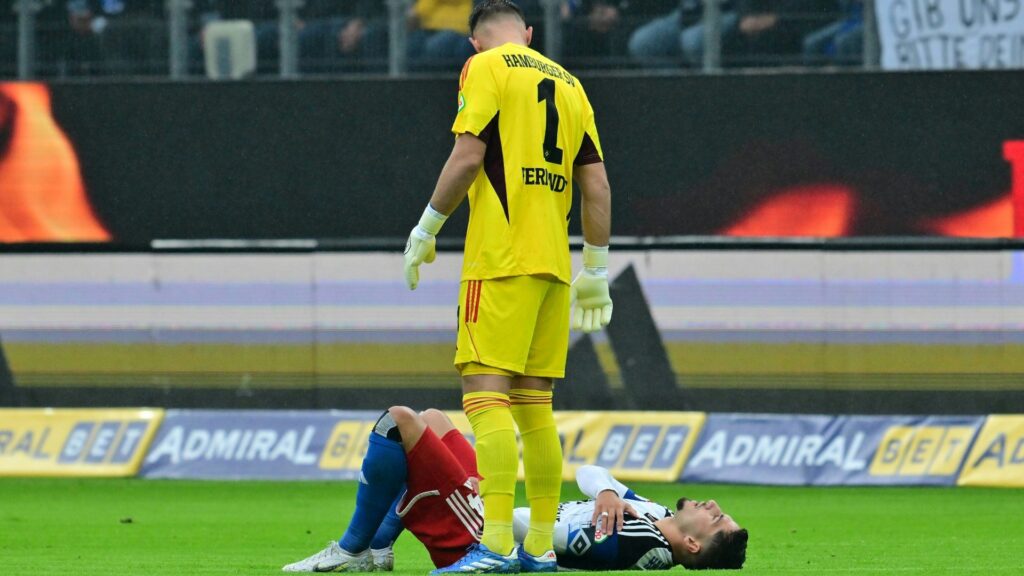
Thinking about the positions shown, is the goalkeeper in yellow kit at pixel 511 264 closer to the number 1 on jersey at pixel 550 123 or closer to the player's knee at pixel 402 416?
the number 1 on jersey at pixel 550 123

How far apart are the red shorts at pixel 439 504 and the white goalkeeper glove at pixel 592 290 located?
0.75 metres

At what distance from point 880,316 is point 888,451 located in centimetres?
121

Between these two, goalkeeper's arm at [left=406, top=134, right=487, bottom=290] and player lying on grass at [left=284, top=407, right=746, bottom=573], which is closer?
goalkeeper's arm at [left=406, top=134, right=487, bottom=290]

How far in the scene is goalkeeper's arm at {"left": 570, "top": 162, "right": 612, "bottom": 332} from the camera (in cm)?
652

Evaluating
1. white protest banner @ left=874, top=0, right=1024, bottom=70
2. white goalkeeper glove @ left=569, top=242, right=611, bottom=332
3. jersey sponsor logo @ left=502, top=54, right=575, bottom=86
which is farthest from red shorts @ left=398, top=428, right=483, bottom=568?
white protest banner @ left=874, top=0, right=1024, bottom=70

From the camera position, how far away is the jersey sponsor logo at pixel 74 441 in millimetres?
13938

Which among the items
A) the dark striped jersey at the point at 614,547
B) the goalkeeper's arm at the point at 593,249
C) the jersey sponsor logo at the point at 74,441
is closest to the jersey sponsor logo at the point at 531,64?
the goalkeeper's arm at the point at 593,249

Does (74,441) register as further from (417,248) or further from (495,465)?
(495,465)

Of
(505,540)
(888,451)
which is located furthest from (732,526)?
(888,451)

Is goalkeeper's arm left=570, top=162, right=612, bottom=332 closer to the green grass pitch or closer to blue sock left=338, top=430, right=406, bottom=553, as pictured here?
blue sock left=338, top=430, right=406, bottom=553

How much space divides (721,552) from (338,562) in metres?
1.47

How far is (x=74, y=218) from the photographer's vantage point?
14.8 m

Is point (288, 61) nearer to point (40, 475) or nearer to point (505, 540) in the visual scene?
point (40, 475)

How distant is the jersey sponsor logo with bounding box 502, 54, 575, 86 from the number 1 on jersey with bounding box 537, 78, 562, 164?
51 millimetres
